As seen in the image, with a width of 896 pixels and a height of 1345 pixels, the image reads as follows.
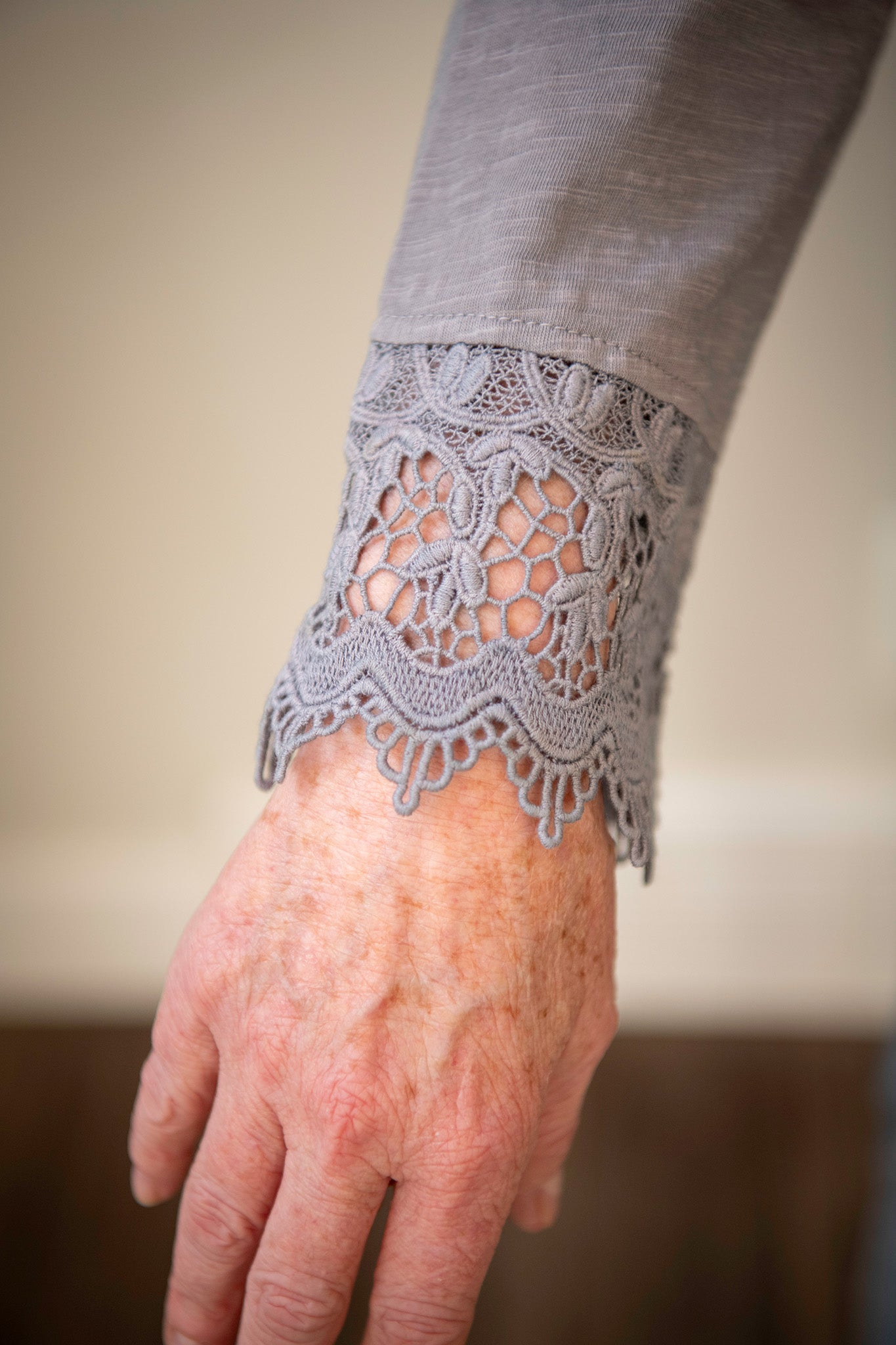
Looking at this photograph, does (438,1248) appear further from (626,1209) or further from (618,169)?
(626,1209)

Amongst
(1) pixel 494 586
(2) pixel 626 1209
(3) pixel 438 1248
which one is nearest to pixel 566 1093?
(3) pixel 438 1248

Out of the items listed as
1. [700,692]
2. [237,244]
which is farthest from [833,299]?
[237,244]

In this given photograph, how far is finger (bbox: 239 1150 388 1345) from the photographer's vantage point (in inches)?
20.4

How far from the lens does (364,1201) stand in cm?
52

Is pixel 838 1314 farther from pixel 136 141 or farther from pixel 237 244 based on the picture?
pixel 136 141

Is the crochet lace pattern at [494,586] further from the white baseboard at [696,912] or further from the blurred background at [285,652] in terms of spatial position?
the white baseboard at [696,912]

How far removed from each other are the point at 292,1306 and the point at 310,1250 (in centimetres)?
4

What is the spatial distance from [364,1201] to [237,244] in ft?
4.42

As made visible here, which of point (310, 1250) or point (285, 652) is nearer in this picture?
point (310, 1250)

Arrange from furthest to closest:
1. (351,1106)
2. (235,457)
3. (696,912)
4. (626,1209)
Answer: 1. (696,912)
2. (235,457)
3. (626,1209)
4. (351,1106)

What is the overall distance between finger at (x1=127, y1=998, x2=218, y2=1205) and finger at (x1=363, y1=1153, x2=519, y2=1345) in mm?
147

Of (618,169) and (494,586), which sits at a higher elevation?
(618,169)

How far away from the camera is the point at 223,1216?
22.2 inches

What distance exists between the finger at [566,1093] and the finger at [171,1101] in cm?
22
